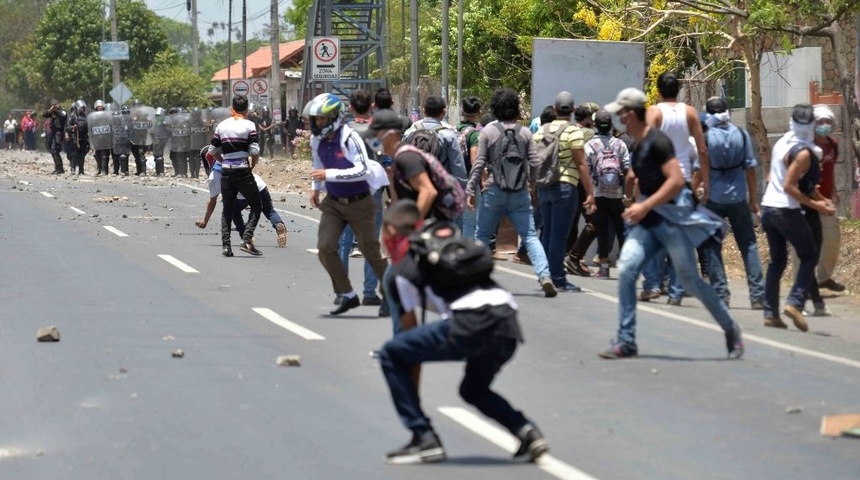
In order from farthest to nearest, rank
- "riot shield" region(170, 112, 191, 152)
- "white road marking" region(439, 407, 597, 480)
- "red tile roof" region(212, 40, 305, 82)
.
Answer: "red tile roof" region(212, 40, 305, 82) < "riot shield" region(170, 112, 191, 152) < "white road marking" region(439, 407, 597, 480)

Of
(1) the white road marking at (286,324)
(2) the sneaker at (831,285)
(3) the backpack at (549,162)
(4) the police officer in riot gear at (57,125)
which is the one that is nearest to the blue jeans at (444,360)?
(1) the white road marking at (286,324)

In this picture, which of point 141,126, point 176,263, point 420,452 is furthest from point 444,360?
point 141,126

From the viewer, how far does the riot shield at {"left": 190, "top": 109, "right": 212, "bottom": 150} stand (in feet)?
131

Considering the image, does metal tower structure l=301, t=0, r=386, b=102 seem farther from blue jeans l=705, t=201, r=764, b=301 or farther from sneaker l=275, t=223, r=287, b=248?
blue jeans l=705, t=201, r=764, b=301

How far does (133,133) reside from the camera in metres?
39.3

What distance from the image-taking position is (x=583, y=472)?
7336 mm

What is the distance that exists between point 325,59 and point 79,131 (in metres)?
7.10

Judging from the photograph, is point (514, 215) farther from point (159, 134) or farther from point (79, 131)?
point (79, 131)

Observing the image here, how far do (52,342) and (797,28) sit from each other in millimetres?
10579

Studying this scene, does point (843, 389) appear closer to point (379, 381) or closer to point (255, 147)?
point (379, 381)

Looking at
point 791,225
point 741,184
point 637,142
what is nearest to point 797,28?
point 741,184

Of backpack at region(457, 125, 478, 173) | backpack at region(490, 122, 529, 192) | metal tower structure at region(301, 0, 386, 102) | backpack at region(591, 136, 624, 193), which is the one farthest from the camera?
metal tower structure at region(301, 0, 386, 102)

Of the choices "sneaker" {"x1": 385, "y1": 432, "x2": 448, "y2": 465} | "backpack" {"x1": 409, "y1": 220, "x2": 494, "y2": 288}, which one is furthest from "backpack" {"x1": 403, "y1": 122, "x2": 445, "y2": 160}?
"backpack" {"x1": 409, "y1": 220, "x2": 494, "y2": 288}

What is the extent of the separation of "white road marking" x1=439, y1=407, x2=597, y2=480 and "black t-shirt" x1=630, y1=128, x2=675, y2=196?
2390mm
